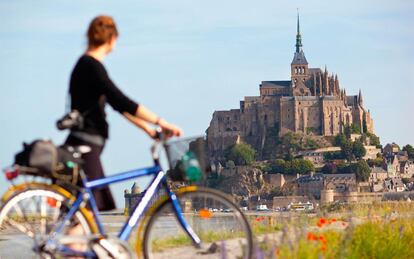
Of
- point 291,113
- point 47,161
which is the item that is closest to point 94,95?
point 47,161

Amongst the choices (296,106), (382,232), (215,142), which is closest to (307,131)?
(296,106)

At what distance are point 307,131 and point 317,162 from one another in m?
3.53

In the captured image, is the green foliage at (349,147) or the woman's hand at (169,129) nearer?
the woman's hand at (169,129)

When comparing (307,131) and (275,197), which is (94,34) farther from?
(307,131)

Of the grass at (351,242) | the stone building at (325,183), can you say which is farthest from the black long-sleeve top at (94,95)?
the stone building at (325,183)

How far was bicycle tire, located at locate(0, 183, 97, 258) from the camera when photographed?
364 centimetres

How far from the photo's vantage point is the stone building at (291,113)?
329 feet

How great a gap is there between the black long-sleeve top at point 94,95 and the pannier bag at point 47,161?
0.55 ft

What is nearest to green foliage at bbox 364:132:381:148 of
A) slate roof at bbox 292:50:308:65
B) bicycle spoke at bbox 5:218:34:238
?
slate roof at bbox 292:50:308:65

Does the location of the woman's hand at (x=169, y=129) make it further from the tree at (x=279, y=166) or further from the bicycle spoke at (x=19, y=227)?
the tree at (x=279, y=166)

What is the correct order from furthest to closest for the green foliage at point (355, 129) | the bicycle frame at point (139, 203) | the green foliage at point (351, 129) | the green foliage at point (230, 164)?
the green foliage at point (355, 129) → the green foliage at point (230, 164) → the green foliage at point (351, 129) → the bicycle frame at point (139, 203)

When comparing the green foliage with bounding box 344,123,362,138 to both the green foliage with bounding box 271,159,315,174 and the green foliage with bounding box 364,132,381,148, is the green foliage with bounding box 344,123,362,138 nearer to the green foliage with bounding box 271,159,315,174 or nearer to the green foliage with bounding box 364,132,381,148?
the green foliage with bounding box 364,132,381,148

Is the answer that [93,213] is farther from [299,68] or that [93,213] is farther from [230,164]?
[299,68]

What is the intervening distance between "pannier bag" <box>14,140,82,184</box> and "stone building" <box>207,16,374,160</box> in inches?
3785
